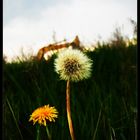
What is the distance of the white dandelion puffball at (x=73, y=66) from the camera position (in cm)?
93

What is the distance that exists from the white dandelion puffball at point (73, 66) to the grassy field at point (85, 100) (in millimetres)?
108

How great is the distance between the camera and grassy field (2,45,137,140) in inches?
43.9

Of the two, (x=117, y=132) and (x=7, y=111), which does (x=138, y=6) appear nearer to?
(x=117, y=132)

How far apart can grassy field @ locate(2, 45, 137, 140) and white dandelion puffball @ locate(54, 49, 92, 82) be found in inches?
4.2

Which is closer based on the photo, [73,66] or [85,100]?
[73,66]

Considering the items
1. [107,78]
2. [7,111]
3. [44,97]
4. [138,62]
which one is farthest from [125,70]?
[138,62]

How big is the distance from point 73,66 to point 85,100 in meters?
0.55

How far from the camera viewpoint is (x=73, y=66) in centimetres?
96

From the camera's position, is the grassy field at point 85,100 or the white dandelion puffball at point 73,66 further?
the grassy field at point 85,100

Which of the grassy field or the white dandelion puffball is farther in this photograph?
the grassy field

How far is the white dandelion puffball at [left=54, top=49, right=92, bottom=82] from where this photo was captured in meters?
0.93

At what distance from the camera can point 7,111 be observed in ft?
4.39

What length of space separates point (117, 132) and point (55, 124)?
0.71ft

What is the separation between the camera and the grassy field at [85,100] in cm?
112
